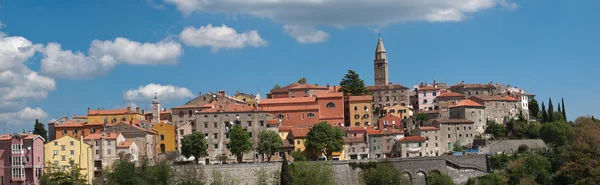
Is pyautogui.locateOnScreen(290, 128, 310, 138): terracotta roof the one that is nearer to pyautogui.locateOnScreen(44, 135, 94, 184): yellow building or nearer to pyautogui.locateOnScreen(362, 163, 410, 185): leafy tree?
pyautogui.locateOnScreen(362, 163, 410, 185): leafy tree

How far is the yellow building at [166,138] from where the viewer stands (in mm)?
86625

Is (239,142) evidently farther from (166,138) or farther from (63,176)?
(63,176)

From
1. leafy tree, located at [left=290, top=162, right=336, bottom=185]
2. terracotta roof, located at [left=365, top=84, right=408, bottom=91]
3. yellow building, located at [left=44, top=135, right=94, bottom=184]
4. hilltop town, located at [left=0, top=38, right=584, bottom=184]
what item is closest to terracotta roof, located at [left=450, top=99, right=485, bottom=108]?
hilltop town, located at [left=0, top=38, right=584, bottom=184]

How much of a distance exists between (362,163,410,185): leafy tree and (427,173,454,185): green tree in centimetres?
242

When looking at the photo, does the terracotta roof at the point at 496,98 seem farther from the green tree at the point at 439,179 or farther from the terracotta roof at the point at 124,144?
the terracotta roof at the point at 124,144

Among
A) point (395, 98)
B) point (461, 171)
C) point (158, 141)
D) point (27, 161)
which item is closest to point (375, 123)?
point (395, 98)

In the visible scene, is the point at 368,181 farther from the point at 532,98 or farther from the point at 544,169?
the point at 532,98

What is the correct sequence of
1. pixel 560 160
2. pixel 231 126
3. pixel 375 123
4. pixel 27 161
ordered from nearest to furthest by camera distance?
1. pixel 27 161
2. pixel 560 160
3. pixel 231 126
4. pixel 375 123

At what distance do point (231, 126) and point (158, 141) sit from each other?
831cm

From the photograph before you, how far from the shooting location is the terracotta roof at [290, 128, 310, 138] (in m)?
85.1

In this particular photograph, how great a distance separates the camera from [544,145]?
90.6m

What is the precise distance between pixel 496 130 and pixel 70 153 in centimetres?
4884

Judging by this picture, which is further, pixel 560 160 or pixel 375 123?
pixel 375 123

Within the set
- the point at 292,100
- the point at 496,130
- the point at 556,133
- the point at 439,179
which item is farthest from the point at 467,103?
the point at 292,100
